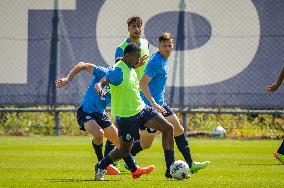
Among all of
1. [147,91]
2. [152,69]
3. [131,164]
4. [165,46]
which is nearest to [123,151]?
[131,164]

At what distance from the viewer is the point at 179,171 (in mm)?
12430

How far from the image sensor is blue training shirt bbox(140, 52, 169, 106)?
13.7 m

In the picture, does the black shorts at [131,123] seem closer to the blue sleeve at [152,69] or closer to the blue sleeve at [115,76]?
the blue sleeve at [115,76]

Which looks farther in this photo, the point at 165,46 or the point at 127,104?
the point at 165,46

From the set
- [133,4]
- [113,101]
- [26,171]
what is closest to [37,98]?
[133,4]

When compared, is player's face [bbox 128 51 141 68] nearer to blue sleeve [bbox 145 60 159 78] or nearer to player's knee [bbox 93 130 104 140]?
blue sleeve [bbox 145 60 159 78]

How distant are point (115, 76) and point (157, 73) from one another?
5.89ft

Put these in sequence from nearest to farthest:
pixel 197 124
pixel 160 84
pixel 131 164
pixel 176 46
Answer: pixel 131 164, pixel 160 84, pixel 197 124, pixel 176 46

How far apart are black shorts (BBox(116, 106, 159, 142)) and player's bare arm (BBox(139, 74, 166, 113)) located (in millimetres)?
1060

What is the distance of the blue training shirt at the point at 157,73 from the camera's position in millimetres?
13688

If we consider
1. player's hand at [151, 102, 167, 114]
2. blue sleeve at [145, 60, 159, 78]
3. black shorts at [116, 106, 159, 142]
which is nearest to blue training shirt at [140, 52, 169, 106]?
blue sleeve at [145, 60, 159, 78]

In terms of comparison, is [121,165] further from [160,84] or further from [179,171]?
[179,171]

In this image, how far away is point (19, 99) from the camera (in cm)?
2617

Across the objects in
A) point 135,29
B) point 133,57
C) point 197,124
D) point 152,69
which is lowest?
point 197,124
